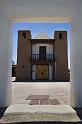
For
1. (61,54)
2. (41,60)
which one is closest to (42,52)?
(41,60)

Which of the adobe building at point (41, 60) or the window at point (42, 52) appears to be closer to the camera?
the adobe building at point (41, 60)

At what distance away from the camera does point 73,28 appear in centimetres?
736

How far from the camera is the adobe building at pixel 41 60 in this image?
32.6 m

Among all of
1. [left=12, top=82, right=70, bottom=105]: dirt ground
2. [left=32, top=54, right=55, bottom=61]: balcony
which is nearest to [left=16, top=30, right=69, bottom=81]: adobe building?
[left=32, top=54, right=55, bottom=61]: balcony

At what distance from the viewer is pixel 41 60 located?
33.7 meters

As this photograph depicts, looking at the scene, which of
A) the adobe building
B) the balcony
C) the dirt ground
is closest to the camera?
the dirt ground

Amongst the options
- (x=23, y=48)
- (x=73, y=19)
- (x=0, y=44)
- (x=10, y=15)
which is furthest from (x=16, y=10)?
(x=23, y=48)

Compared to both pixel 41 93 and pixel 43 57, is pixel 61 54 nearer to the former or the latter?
pixel 43 57

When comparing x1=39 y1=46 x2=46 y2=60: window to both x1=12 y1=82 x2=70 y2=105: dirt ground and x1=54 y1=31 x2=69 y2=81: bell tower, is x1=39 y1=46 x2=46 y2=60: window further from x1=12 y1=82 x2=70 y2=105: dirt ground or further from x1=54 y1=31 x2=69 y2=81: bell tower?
x1=12 y1=82 x2=70 y2=105: dirt ground

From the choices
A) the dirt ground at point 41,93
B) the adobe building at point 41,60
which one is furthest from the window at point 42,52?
the dirt ground at point 41,93

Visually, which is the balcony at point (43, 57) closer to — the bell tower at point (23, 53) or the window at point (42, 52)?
the window at point (42, 52)

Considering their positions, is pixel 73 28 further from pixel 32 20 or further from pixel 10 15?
pixel 10 15

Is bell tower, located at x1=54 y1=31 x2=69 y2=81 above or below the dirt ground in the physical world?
above

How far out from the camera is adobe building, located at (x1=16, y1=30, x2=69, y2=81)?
32594mm
